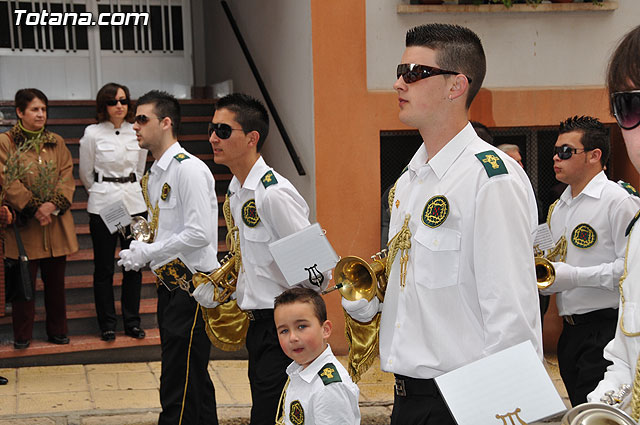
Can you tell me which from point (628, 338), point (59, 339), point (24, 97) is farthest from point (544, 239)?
point (24, 97)

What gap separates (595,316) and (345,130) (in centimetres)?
349

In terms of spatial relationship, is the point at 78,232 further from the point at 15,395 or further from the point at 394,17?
the point at 394,17

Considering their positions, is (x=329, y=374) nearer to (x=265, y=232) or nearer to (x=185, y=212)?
(x=265, y=232)

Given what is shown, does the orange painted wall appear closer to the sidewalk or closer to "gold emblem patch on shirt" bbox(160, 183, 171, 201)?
the sidewalk

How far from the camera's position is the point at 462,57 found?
3100 millimetres

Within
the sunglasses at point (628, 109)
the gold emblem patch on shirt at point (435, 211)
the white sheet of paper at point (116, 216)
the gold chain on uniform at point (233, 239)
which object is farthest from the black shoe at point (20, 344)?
the sunglasses at point (628, 109)

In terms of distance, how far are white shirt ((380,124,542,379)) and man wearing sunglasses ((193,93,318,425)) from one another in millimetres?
1279

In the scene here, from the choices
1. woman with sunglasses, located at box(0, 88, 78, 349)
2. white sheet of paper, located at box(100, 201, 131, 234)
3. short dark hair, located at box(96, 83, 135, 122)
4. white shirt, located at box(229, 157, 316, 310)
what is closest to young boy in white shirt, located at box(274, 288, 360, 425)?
white shirt, located at box(229, 157, 316, 310)

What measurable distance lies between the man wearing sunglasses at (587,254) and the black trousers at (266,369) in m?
1.65

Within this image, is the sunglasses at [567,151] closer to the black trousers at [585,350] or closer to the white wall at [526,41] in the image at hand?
the black trousers at [585,350]

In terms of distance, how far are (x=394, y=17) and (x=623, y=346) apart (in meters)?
6.05

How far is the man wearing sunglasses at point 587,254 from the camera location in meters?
4.86

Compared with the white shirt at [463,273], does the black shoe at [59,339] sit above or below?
below

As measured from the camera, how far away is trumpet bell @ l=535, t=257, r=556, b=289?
4583 mm
